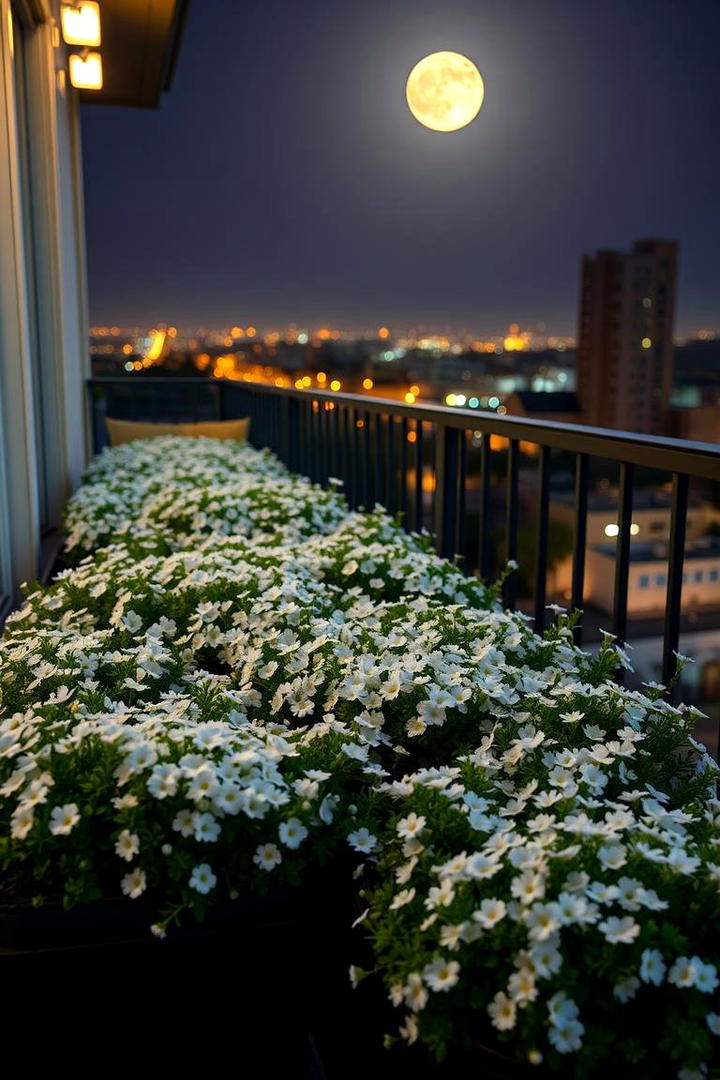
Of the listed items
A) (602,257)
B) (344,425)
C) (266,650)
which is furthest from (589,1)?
(266,650)

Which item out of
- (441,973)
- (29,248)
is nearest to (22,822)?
(441,973)

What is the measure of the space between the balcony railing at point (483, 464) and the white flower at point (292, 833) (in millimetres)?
783

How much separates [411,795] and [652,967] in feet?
1.23

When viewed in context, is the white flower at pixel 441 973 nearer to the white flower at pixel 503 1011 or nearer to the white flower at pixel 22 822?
the white flower at pixel 503 1011

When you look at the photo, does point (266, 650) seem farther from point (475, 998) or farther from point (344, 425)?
point (344, 425)

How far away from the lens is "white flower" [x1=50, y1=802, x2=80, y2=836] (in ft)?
3.32

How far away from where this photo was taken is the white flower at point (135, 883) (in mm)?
Answer: 996

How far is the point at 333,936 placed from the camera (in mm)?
1131

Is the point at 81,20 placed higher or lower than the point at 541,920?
higher

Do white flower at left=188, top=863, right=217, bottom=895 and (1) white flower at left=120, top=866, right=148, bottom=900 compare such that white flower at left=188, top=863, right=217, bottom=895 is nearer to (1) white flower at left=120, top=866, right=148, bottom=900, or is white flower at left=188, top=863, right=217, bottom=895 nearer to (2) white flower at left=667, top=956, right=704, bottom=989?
(1) white flower at left=120, top=866, right=148, bottom=900

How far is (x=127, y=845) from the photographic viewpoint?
3.27 ft

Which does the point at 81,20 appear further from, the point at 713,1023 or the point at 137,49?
the point at 713,1023

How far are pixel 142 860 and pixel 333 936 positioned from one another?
29cm

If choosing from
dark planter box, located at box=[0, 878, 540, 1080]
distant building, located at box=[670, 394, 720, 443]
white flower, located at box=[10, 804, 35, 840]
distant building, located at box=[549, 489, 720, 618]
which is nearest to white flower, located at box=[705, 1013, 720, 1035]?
dark planter box, located at box=[0, 878, 540, 1080]
